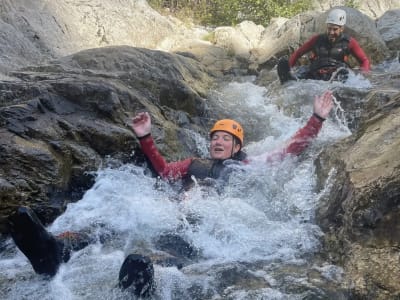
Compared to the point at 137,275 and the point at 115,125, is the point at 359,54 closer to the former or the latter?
the point at 115,125

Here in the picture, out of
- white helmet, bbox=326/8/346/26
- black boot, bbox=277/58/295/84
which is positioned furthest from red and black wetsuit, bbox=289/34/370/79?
black boot, bbox=277/58/295/84

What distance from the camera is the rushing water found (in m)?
3.13

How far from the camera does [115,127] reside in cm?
537

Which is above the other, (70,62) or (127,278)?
(70,62)

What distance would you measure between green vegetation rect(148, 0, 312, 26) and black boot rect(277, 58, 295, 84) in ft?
20.8

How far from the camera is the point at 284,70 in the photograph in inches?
362

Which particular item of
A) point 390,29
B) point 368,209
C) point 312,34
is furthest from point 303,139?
point 390,29

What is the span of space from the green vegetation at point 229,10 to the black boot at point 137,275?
42.4 ft

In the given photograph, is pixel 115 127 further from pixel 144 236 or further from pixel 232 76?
pixel 232 76

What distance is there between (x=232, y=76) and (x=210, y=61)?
87 cm

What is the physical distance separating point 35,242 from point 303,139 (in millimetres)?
3143

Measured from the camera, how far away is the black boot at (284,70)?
357 inches

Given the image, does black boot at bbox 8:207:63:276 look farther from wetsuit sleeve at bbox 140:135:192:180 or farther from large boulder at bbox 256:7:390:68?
large boulder at bbox 256:7:390:68

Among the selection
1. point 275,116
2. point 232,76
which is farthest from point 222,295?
point 232,76
